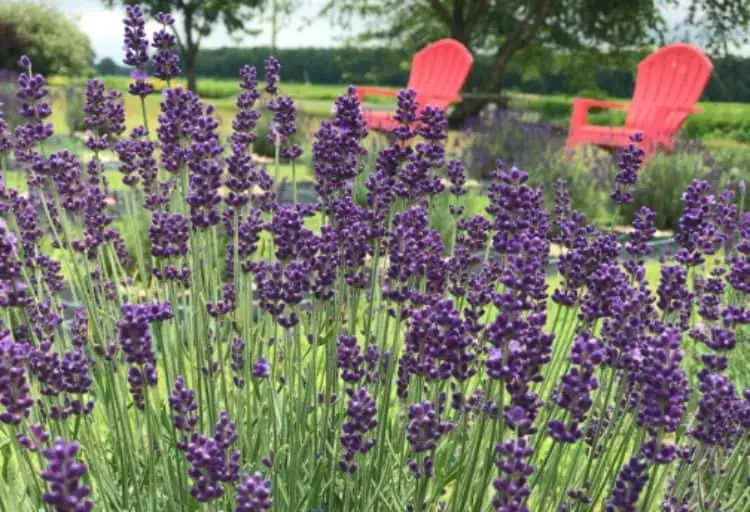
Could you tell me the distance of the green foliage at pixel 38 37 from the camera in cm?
2506

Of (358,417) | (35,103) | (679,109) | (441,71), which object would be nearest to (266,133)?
(441,71)

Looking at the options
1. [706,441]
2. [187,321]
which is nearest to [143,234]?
[187,321]

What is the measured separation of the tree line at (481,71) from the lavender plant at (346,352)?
836 inches

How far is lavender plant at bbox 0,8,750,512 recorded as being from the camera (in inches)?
60.4

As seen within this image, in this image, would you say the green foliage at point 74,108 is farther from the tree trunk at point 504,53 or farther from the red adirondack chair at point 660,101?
the tree trunk at point 504,53

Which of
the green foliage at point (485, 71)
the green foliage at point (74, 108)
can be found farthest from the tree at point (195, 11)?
the green foliage at point (74, 108)

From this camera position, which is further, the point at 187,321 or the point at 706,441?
the point at 187,321

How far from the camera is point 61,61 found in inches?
1040

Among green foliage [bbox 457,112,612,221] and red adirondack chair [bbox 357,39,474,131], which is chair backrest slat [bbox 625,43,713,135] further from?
red adirondack chair [bbox 357,39,474,131]

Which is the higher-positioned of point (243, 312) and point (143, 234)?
point (243, 312)

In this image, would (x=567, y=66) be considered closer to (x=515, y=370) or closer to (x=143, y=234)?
(x=143, y=234)

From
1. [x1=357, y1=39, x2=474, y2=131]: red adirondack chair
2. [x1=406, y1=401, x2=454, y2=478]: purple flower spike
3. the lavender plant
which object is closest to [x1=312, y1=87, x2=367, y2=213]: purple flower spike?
the lavender plant

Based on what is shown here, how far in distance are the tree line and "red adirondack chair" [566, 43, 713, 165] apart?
959 centimetres

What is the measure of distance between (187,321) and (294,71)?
206ft
